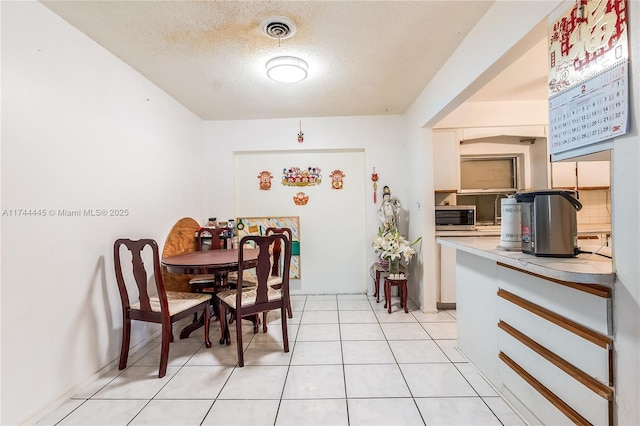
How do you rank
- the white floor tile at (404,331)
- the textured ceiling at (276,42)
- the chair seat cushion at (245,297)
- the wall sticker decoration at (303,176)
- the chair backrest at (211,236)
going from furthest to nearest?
the wall sticker decoration at (303,176)
the chair backrest at (211,236)
the white floor tile at (404,331)
the chair seat cushion at (245,297)
the textured ceiling at (276,42)

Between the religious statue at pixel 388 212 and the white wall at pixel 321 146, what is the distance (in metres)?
0.17

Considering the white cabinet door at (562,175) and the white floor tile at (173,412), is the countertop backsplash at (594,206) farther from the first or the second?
the white floor tile at (173,412)

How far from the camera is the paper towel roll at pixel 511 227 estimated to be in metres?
1.56

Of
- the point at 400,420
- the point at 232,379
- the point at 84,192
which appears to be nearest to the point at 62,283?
the point at 84,192

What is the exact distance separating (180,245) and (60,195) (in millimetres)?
1353

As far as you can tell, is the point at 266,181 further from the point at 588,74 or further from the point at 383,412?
the point at 588,74

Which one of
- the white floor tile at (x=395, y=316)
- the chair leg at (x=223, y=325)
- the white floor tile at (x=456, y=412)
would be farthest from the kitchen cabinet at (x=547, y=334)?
the chair leg at (x=223, y=325)

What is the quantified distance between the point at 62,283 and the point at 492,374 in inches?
107

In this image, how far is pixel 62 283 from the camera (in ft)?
5.69

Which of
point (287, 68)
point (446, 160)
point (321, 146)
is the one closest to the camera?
point (287, 68)

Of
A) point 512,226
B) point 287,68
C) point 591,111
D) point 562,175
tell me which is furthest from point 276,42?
point 562,175

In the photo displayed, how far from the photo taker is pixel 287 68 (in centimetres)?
212

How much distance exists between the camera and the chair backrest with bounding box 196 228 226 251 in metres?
3.18

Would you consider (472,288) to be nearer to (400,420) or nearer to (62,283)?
(400,420)
